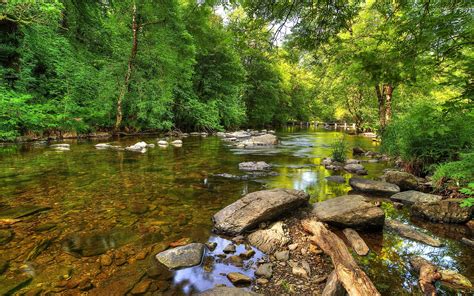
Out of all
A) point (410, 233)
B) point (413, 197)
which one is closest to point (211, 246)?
point (410, 233)

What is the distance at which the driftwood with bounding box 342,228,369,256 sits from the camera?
11.8 ft

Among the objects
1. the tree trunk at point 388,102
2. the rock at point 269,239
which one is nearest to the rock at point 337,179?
the rock at point 269,239

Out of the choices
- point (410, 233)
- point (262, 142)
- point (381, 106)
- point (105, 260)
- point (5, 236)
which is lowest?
point (410, 233)

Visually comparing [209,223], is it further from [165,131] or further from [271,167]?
[165,131]

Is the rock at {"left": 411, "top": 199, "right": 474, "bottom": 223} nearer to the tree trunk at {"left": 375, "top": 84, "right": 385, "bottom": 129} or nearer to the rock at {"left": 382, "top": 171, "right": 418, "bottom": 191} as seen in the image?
the rock at {"left": 382, "top": 171, "right": 418, "bottom": 191}

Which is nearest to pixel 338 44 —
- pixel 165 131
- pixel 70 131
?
pixel 70 131

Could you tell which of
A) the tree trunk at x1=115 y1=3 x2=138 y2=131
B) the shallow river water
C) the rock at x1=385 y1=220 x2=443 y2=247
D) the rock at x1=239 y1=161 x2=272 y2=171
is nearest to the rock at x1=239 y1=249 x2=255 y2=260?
the shallow river water

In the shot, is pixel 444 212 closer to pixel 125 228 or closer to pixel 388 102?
A: pixel 125 228

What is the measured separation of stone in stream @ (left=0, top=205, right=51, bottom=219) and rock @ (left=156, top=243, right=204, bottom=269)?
2.84m

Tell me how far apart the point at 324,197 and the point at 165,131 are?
1899 cm

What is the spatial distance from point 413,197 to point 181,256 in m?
5.11

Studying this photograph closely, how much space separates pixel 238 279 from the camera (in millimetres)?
2904

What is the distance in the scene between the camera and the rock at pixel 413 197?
17.7 ft

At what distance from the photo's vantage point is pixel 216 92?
2667 centimetres
